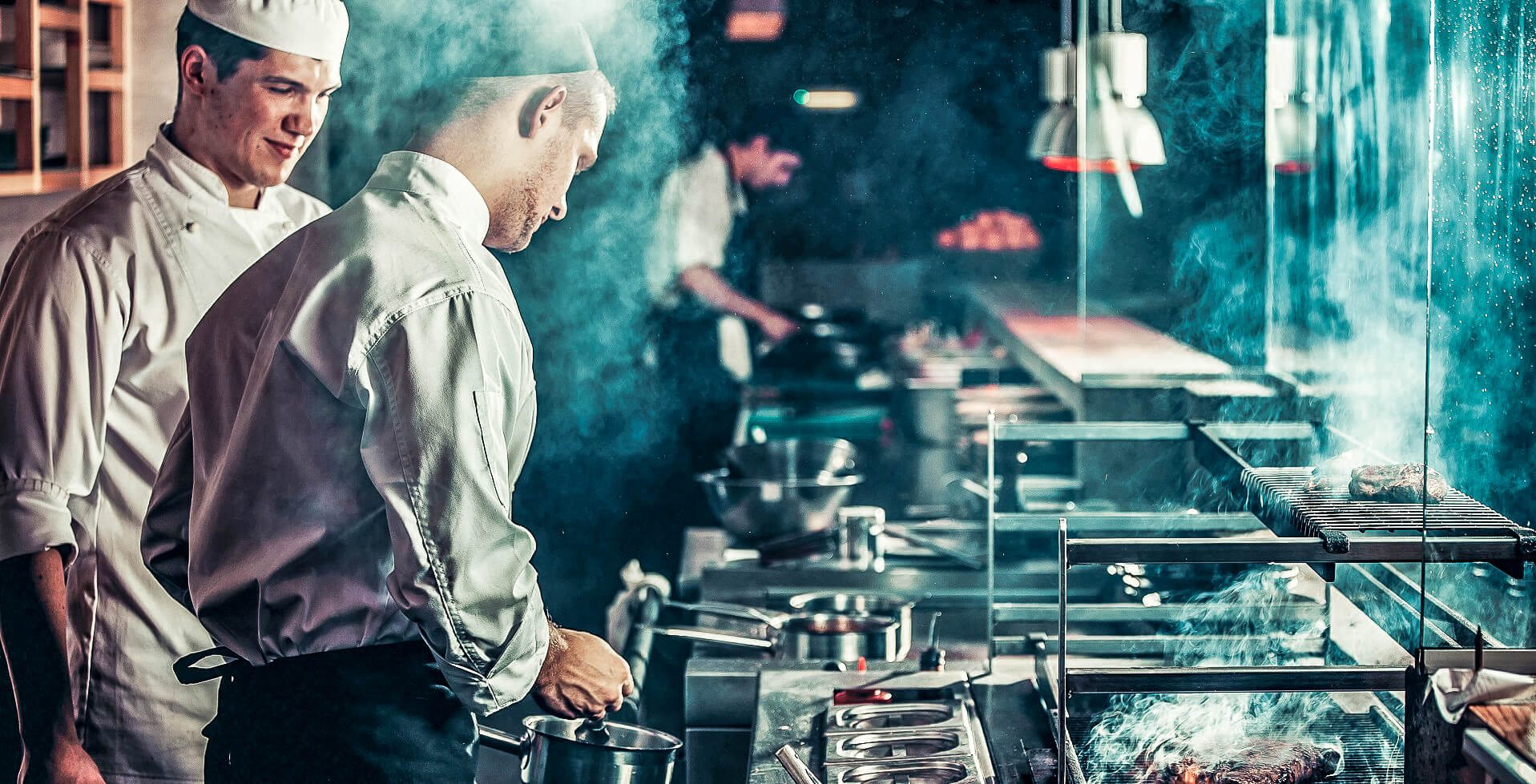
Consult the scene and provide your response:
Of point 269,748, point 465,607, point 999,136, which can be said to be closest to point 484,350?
point 465,607

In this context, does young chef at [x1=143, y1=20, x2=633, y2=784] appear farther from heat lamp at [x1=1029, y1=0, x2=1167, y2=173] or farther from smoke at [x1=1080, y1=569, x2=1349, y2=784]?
heat lamp at [x1=1029, y1=0, x2=1167, y2=173]

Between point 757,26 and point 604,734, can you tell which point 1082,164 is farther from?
point 604,734

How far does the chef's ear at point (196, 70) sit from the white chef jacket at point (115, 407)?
0.09m

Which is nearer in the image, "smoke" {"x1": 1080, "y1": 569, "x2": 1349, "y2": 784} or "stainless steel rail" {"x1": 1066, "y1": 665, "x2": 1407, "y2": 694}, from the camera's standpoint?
"stainless steel rail" {"x1": 1066, "y1": 665, "x2": 1407, "y2": 694}

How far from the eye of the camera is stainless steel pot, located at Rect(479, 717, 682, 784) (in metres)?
1.57

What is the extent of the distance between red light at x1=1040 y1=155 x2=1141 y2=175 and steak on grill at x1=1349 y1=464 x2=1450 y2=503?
1453mm

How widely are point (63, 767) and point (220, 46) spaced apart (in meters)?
1.01

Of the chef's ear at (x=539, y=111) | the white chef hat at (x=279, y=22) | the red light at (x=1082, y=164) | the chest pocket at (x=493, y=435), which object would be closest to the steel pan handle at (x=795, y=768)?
the chest pocket at (x=493, y=435)

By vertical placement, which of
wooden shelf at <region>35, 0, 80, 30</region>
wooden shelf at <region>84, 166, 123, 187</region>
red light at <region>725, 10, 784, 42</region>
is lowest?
wooden shelf at <region>84, 166, 123, 187</region>

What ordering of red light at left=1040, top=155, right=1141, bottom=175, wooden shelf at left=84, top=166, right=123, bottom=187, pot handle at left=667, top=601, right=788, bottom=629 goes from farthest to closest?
red light at left=1040, top=155, right=1141, bottom=175 < pot handle at left=667, top=601, right=788, bottom=629 < wooden shelf at left=84, top=166, right=123, bottom=187

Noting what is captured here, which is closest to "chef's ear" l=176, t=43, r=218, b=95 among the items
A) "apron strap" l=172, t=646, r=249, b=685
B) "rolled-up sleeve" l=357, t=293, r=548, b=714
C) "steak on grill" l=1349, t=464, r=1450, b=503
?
"rolled-up sleeve" l=357, t=293, r=548, b=714

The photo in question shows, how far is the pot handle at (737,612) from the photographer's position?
2143 mm

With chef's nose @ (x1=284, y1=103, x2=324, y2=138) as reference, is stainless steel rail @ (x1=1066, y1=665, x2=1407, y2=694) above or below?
below

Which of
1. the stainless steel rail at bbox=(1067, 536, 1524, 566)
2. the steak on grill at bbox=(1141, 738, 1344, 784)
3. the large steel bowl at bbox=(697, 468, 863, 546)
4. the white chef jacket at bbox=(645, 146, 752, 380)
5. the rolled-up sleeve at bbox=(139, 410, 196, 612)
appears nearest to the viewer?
the stainless steel rail at bbox=(1067, 536, 1524, 566)
